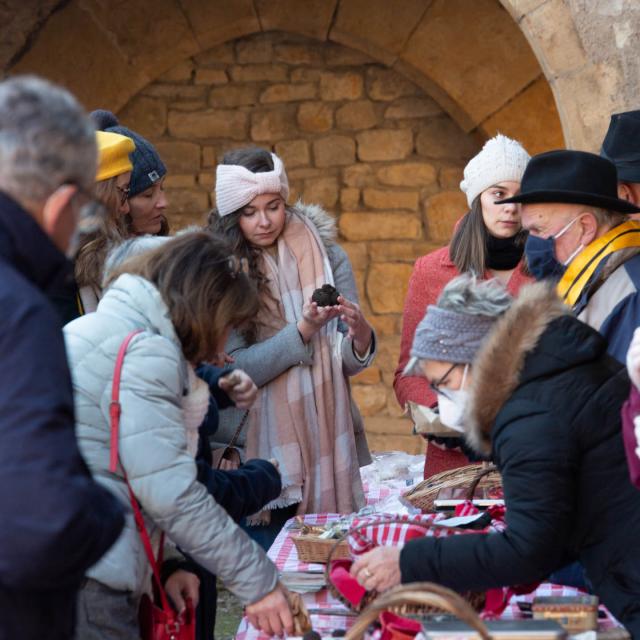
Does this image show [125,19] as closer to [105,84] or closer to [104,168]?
[105,84]

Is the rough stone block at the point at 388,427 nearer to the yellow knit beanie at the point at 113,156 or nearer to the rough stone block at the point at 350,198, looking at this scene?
the rough stone block at the point at 350,198

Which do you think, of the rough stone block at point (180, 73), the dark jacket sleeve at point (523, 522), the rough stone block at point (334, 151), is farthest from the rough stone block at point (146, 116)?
the dark jacket sleeve at point (523, 522)

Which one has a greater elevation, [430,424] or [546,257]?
[546,257]

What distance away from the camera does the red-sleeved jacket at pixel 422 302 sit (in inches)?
155

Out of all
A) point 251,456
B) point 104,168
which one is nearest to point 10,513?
point 104,168

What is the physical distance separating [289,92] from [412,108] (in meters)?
0.81

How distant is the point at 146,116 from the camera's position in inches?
296

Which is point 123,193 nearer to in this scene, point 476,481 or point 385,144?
point 476,481

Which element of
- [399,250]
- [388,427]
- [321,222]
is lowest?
[388,427]

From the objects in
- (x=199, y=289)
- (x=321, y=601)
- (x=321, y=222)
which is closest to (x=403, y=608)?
(x=321, y=601)

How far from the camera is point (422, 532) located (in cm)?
260

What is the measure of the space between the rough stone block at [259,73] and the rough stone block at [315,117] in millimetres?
235

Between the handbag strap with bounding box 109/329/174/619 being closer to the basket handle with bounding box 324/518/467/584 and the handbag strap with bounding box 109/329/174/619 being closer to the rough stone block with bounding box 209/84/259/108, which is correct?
the basket handle with bounding box 324/518/467/584

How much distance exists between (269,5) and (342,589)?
5.32m
